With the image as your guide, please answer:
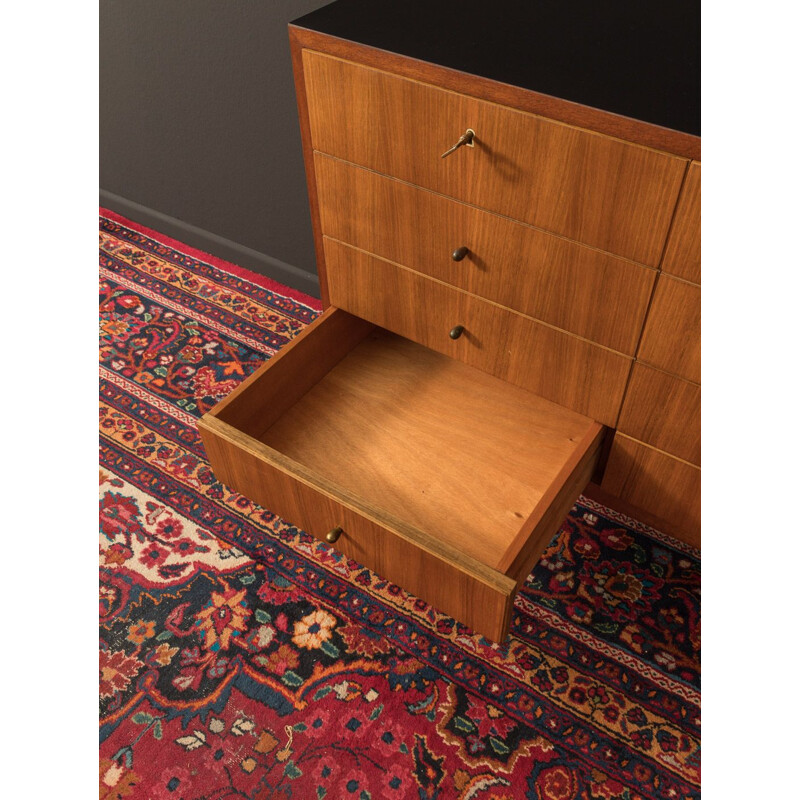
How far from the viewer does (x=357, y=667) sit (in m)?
1.25

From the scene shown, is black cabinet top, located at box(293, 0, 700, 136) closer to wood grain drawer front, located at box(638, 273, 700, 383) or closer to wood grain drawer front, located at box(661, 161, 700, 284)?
wood grain drawer front, located at box(661, 161, 700, 284)

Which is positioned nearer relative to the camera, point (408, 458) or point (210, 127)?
point (408, 458)

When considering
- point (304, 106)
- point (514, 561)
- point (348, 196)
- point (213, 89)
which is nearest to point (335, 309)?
point (348, 196)

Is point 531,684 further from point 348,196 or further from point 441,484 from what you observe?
point 348,196

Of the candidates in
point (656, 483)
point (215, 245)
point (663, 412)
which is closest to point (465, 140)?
point (663, 412)

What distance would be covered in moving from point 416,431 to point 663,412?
1.29ft

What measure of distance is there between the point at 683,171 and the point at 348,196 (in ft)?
1.67

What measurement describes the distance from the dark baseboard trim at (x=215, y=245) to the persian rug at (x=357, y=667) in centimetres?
55

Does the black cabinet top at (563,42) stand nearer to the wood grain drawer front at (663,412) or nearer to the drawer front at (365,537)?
the wood grain drawer front at (663,412)

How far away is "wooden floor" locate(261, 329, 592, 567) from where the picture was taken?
117 centimetres

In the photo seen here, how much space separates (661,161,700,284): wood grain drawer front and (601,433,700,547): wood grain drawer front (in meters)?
0.32

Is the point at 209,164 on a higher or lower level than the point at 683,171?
lower

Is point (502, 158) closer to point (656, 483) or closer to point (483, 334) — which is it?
point (483, 334)

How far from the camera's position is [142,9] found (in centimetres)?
164
